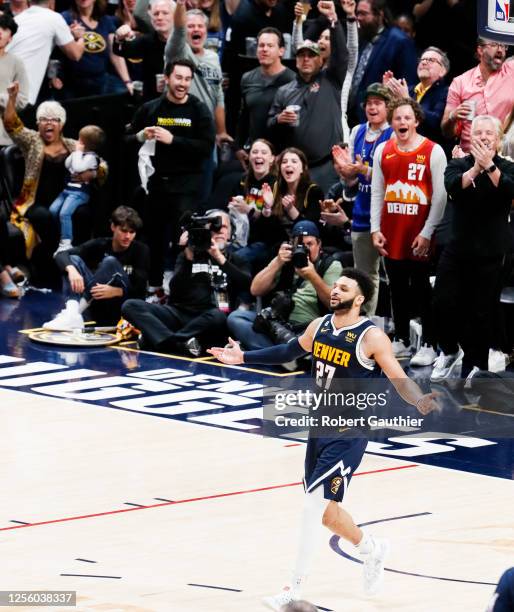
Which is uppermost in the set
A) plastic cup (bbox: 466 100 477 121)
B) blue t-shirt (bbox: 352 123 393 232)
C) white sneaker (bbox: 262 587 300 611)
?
plastic cup (bbox: 466 100 477 121)

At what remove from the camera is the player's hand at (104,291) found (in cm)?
1620

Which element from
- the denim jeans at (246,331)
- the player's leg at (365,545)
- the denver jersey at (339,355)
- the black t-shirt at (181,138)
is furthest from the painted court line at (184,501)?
the black t-shirt at (181,138)

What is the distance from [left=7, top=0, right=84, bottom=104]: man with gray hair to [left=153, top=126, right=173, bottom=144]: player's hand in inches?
114

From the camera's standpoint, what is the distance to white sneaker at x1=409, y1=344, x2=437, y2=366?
14438 mm

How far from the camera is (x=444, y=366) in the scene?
550 inches

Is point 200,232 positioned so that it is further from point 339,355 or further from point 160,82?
point 339,355

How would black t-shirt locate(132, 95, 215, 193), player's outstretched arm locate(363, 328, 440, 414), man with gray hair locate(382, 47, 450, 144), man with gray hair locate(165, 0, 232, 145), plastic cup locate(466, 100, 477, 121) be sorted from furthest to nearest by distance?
man with gray hair locate(165, 0, 232, 145) → black t-shirt locate(132, 95, 215, 193) → man with gray hair locate(382, 47, 450, 144) → plastic cup locate(466, 100, 477, 121) → player's outstretched arm locate(363, 328, 440, 414)

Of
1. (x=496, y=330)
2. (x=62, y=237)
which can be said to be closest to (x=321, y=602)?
(x=496, y=330)

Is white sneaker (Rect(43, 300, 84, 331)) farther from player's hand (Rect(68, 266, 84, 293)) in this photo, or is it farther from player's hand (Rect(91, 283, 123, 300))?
player's hand (Rect(91, 283, 123, 300))

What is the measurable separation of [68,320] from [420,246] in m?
4.28

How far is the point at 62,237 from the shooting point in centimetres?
1798

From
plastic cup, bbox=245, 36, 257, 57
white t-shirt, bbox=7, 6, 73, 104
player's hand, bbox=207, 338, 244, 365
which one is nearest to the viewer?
player's hand, bbox=207, 338, 244, 365

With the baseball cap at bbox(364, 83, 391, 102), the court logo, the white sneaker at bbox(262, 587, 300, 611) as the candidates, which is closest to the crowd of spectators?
the baseball cap at bbox(364, 83, 391, 102)

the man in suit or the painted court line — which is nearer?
the painted court line
